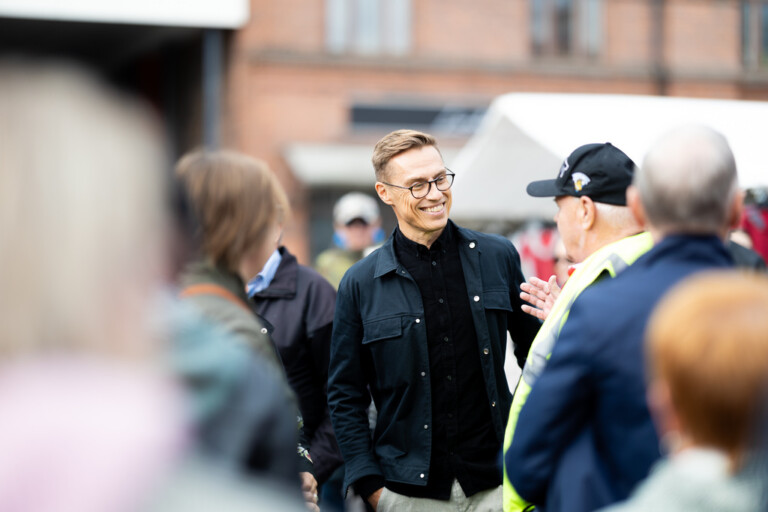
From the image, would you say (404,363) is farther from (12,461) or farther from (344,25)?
(344,25)

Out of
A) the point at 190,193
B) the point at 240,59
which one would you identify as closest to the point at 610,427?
the point at 190,193

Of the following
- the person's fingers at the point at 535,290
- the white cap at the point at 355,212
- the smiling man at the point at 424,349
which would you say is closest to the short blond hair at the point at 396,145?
the smiling man at the point at 424,349

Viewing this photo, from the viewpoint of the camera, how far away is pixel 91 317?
1.15 m

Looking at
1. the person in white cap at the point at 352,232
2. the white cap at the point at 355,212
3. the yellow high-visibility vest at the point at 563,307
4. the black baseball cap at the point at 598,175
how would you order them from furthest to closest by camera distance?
1. the white cap at the point at 355,212
2. the person in white cap at the point at 352,232
3. the black baseball cap at the point at 598,175
4. the yellow high-visibility vest at the point at 563,307

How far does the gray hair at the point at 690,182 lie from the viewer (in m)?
1.84

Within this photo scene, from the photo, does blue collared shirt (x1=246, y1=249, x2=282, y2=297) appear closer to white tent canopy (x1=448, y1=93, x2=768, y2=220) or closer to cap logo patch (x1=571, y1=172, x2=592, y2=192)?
cap logo patch (x1=571, y1=172, x2=592, y2=192)

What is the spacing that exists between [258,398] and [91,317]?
295 millimetres

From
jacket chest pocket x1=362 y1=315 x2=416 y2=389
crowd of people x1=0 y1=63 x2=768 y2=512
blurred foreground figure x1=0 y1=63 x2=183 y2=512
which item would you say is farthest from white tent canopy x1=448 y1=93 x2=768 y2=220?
blurred foreground figure x1=0 y1=63 x2=183 y2=512

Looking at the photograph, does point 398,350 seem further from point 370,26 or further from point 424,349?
point 370,26

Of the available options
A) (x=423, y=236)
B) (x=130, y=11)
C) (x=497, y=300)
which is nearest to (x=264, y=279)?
(x=423, y=236)

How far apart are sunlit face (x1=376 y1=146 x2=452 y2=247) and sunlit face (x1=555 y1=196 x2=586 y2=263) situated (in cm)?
47

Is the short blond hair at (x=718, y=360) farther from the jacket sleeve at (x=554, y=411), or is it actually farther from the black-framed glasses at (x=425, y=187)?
the black-framed glasses at (x=425, y=187)

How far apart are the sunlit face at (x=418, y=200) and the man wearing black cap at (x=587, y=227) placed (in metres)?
0.41

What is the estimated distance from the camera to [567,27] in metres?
16.0
